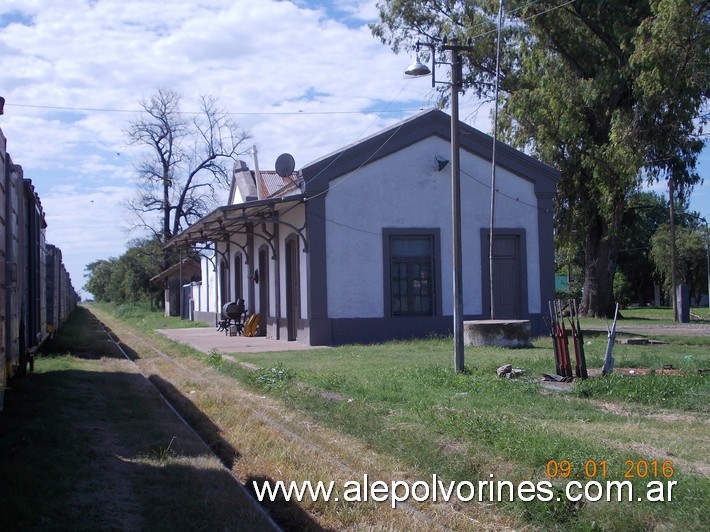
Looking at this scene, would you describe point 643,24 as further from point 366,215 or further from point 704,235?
point 704,235

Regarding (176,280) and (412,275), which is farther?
(176,280)

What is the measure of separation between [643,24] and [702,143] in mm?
7525

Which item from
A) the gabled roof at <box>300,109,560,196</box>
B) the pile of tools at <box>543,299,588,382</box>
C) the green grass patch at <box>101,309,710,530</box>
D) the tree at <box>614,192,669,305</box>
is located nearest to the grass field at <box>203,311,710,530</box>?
the green grass patch at <box>101,309,710,530</box>

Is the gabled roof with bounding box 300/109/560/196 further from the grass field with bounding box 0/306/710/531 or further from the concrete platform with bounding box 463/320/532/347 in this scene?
the grass field with bounding box 0/306/710/531

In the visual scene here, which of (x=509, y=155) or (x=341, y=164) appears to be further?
(x=509, y=155)

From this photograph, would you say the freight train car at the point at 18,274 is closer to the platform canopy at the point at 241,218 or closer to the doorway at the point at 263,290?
the platform canopy at the point at 241,218

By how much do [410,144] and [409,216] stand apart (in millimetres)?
2120

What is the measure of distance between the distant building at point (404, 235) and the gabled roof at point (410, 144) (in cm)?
3

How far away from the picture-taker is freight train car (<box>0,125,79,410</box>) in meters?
8.89

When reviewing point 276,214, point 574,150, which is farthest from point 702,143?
point 276,214

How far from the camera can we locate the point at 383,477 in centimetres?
739

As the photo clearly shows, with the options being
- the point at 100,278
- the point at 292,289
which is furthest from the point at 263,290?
the point at 100,278

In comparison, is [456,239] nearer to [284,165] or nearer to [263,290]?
[284,165]

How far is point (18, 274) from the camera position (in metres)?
12.1
